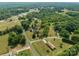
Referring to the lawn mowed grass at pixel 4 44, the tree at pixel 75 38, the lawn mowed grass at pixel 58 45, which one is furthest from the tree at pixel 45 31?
the lawn mowed grass at pixel 4 44

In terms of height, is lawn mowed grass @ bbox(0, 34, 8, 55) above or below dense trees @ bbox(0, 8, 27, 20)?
below

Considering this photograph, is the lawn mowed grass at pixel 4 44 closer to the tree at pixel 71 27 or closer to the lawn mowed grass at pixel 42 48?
the lawn mowed grass at pixel 42 48

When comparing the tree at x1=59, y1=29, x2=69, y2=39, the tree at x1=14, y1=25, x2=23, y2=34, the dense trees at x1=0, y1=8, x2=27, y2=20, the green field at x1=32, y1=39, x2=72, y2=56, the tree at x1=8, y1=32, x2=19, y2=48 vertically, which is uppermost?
the dense trees at x1=0, y1=8, x2=27, y2=20

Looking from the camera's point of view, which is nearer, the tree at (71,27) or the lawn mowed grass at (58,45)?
the lawn mowed grass at (58,45)

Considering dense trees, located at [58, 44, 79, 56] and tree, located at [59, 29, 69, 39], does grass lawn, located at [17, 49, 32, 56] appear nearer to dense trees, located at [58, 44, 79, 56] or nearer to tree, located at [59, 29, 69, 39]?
dense trees, located at [58, 44, 79, 56]

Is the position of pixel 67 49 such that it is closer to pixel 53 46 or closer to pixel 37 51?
pixel 53 46

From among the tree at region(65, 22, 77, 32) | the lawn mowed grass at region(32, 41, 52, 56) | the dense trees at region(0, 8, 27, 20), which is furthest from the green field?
the dense trees at region(0, 8, 27, 20)

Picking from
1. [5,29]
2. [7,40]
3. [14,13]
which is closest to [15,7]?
[14,13]

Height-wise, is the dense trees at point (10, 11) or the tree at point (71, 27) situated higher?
the dense trees at point (10, 11)
